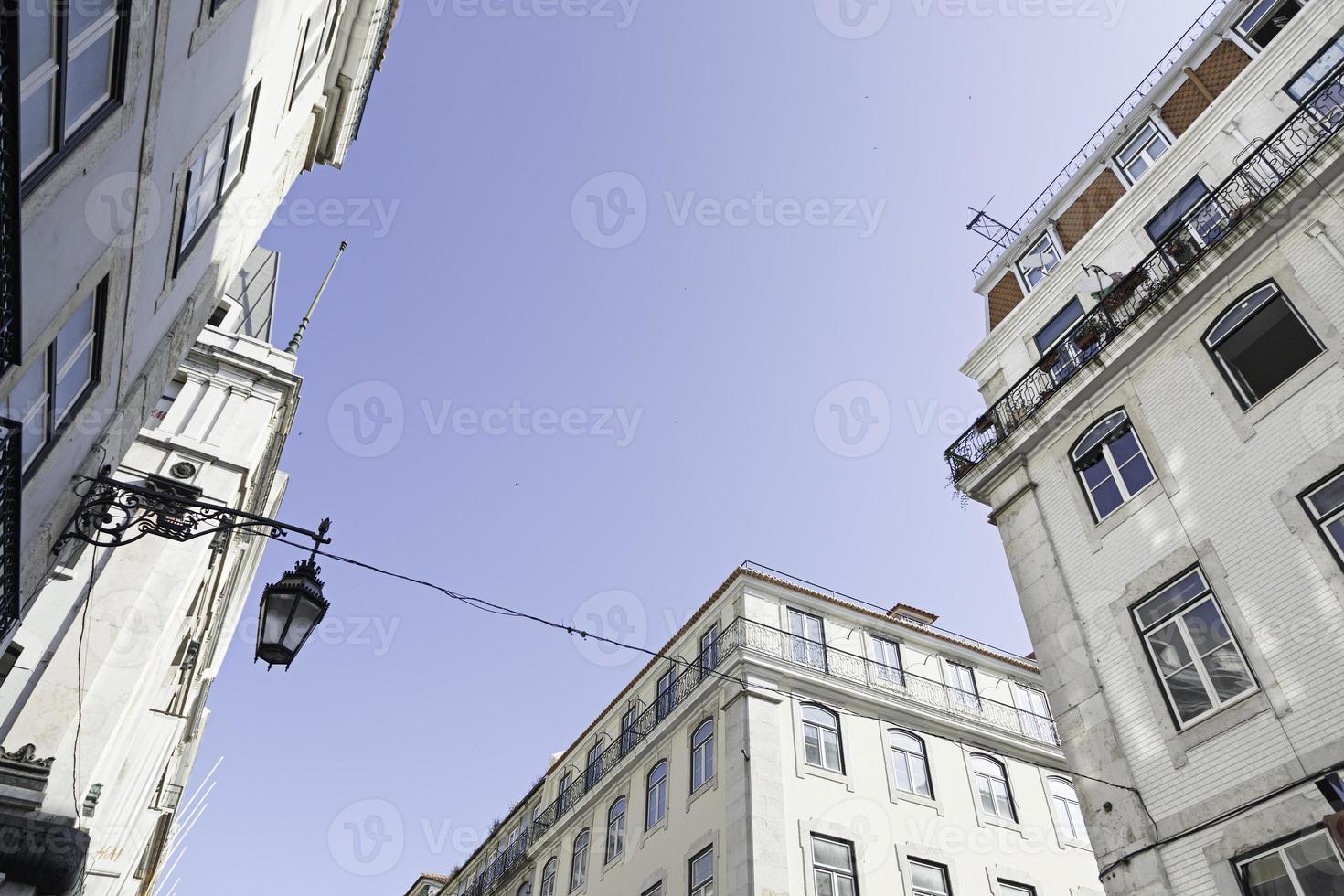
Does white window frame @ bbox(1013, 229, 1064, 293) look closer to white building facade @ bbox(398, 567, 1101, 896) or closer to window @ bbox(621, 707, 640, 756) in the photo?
white building facade @ bbox(398, 567, 1101, 896)

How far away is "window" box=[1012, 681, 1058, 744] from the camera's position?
22.8m

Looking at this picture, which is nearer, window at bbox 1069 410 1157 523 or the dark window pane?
the dark window pane

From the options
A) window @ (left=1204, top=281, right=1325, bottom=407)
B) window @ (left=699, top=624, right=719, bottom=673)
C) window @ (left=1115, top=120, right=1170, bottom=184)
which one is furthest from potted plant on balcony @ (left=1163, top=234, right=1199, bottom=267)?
window @ (left=699, top=624, right=719, bottom=673)

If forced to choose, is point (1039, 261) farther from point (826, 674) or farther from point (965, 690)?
point (965, 690)

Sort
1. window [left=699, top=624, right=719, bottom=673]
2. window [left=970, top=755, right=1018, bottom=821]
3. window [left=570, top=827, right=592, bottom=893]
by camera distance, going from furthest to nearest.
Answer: window [left=570, top=827, right=592, bottom=893] → window [left=699, top=624, right=719, bottom=673] → window [left=970, top=755, right=1018, bottom=821]

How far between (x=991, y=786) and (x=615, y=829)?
10.2 meters

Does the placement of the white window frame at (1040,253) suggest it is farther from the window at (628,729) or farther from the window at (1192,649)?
the window at (628,729)

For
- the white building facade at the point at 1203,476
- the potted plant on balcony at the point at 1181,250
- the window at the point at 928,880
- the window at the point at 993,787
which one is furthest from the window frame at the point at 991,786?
the potted plant on balcony at the point at 1181,250

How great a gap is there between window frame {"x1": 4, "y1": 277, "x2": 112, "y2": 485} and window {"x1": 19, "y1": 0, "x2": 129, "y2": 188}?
1564 millimetres

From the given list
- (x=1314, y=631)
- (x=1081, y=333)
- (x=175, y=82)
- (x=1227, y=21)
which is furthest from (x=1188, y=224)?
(x=175, y=82)

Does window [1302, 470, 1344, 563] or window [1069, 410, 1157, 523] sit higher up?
window [1069, 410, 1157, 523]

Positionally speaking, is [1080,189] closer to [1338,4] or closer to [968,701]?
[1338,4]

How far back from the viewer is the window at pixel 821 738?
19609 millimetres

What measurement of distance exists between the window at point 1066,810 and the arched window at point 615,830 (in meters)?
11.4
